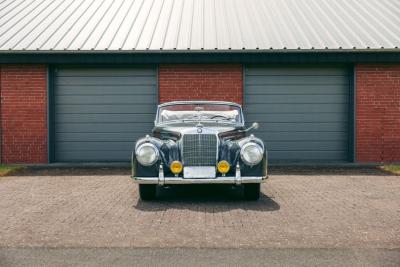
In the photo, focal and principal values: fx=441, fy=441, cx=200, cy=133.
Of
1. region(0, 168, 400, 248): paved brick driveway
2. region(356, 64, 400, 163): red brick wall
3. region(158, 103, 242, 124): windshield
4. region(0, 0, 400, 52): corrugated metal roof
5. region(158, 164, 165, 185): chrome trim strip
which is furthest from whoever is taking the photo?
region(356, 64, 400, 163): red brick wall

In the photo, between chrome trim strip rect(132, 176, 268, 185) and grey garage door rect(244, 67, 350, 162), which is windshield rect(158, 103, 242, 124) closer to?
chrome trim strip rect(132, 176, 268, 185)

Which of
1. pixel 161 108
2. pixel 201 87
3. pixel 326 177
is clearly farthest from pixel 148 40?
pixel 326 177

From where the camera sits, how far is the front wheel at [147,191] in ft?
21.8

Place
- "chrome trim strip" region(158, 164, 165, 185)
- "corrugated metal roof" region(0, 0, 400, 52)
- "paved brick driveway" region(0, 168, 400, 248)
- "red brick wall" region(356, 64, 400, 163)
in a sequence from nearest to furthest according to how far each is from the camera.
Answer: "paved brick driveway" region(0, 168, 400, 248), "chrome trim strip" region(158, 164, 165, 185), "corrugated metal roof" region(0, 0, 400, 52), "red brick wall" region(356, 64, 400, 163)

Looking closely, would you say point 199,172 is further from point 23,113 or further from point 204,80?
point 23,113

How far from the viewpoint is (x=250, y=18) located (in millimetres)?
12695

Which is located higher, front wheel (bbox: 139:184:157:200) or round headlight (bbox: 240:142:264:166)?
round headlight (bbox: 240:142:264:166)

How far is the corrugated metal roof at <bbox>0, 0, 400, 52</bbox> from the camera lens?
1093 cm

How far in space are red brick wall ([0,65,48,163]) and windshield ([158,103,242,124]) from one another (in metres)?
4.60

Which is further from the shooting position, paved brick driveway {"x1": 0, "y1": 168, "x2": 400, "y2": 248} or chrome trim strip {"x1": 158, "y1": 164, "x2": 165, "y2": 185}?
chrome trim strip {"x1": 158, "y1": 164, "x2": 165, "y2": 185}

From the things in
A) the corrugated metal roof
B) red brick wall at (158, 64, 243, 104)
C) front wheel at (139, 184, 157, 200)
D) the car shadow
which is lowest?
the car shadow

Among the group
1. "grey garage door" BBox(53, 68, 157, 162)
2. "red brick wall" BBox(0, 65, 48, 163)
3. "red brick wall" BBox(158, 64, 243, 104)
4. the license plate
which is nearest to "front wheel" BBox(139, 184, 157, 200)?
the license plate

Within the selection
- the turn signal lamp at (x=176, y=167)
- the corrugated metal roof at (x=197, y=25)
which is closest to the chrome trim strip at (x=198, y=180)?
the turn signal lamp at (x=176, y=167)

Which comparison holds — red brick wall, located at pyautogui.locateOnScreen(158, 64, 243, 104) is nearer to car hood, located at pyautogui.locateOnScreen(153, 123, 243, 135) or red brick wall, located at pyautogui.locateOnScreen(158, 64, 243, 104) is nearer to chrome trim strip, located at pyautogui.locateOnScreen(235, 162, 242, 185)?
car hood, located at pyautogui.locateOnScreen(153, 123, 243, 135)
